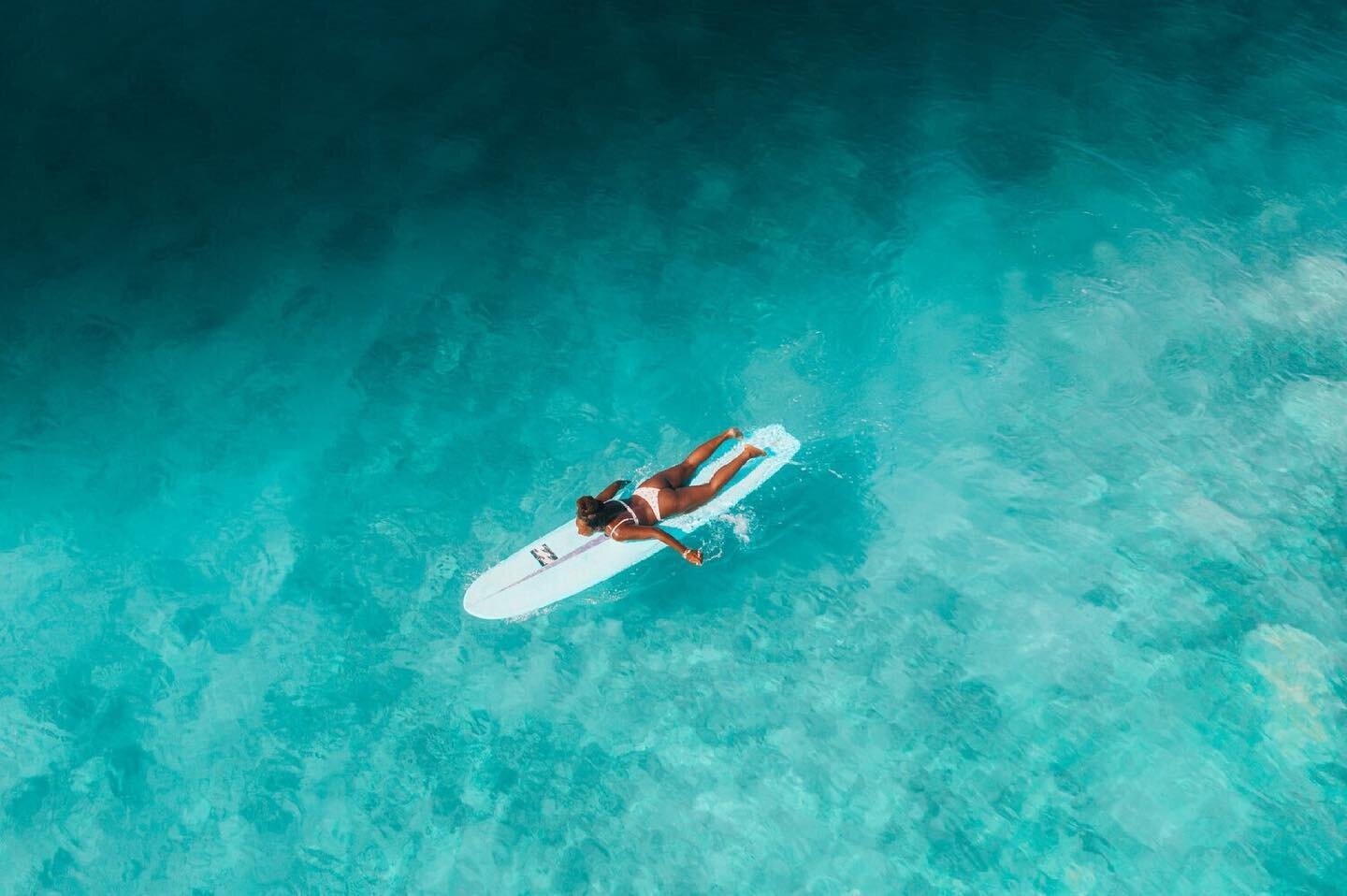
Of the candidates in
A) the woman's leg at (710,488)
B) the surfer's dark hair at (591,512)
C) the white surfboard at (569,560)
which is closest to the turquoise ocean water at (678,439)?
the white surfboard at (569,560)

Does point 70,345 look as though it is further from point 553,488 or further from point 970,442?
point 970,442

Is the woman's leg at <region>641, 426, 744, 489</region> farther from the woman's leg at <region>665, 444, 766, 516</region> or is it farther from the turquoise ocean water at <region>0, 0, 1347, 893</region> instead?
the turquoise ocean water at <region>0, 0, 1347, 893</region>

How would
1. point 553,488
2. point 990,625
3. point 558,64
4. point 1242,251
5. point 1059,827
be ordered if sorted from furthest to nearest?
point 558,64
point 1242,251
point 553,488
point 990,625
point 1059,827

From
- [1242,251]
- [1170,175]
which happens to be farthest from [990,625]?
[1170,175]

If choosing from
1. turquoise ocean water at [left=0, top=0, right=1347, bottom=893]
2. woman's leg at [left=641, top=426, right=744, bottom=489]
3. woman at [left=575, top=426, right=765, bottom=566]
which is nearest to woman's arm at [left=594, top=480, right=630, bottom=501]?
woman at [left=575, top=426, right=765, bottom=566]

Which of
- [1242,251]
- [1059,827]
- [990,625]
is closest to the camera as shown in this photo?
[1059,827]

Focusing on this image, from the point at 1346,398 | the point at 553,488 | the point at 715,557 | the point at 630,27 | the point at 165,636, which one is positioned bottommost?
the point at 1346,398

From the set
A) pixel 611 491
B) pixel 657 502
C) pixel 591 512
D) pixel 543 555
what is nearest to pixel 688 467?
pixel 657 502
